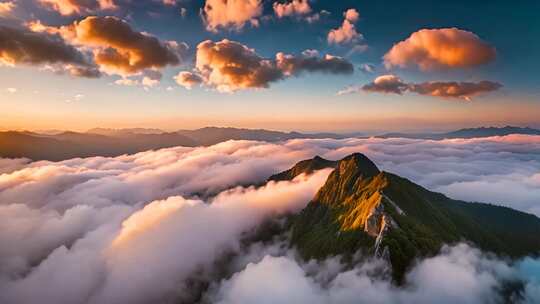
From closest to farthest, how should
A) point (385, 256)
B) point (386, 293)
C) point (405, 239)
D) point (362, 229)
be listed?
point (386, 293) → point (385, 256) → point (405, 239) → point (362, 229)

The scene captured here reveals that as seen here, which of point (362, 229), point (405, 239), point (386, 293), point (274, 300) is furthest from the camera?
point (362, 229)

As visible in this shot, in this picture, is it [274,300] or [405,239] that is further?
[274,300]

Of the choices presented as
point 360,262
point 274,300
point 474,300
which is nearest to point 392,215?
point 360,262

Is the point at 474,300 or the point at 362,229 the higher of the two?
the point at 362,229

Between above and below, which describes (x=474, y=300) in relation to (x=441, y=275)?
below

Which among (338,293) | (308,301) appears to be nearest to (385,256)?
(338,293)

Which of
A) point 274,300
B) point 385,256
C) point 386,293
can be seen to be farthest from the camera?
point 274,300

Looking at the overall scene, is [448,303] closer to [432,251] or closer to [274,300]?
[432,251]

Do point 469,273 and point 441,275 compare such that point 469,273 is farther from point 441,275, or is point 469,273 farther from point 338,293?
point 338,293

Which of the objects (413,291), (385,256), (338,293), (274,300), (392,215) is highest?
(392,215)
